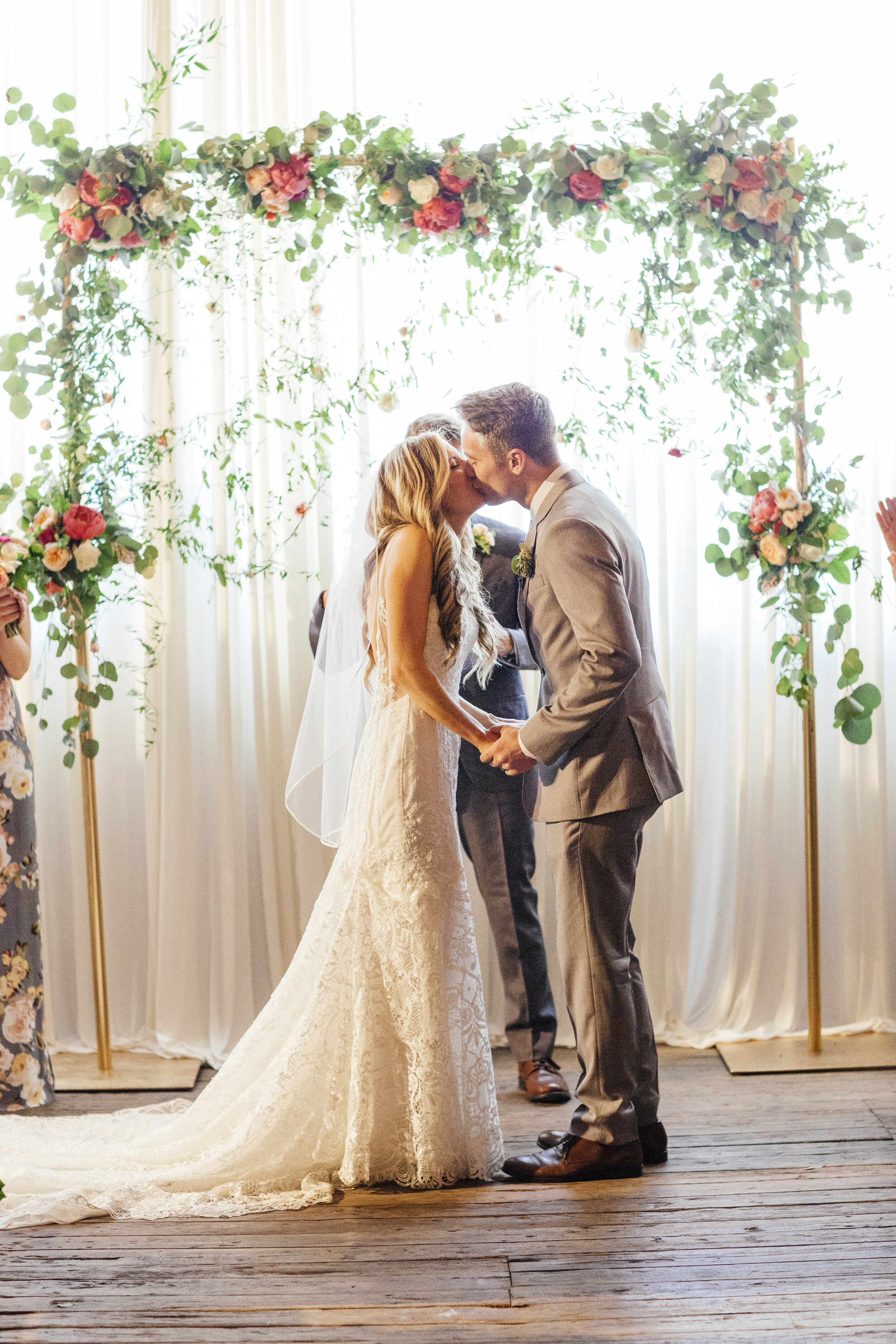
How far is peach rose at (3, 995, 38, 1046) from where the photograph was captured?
3178 mm

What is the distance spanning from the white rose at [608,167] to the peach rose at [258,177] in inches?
34.6

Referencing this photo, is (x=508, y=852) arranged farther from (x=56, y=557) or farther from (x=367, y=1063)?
(x=56, y=557)

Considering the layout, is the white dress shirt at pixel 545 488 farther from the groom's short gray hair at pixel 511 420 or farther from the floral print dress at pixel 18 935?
the floral print dress at pixel 18 935

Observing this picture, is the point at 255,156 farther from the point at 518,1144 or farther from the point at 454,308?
the point at 518,1144

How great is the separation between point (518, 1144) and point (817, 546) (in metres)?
1.75

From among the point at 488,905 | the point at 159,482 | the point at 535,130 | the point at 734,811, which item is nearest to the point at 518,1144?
the point at 488,905

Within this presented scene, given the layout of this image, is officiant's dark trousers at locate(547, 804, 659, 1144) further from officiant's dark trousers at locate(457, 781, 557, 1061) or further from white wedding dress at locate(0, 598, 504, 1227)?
officiant's dark trousers at locate(457, 781, 557, 1061)

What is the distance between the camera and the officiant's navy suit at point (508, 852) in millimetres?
3262

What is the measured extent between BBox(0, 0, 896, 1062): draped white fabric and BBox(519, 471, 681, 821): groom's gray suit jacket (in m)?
1.07

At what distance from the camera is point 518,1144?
283cm

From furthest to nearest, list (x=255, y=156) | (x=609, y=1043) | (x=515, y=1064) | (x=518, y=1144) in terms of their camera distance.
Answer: (x=515, y=1064), (x=255, y=156), (x=518, y=1144), (x=609, y=1043)

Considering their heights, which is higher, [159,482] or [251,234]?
[251,234]

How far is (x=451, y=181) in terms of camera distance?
10.5 feet

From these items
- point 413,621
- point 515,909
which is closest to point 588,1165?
point 515,909
